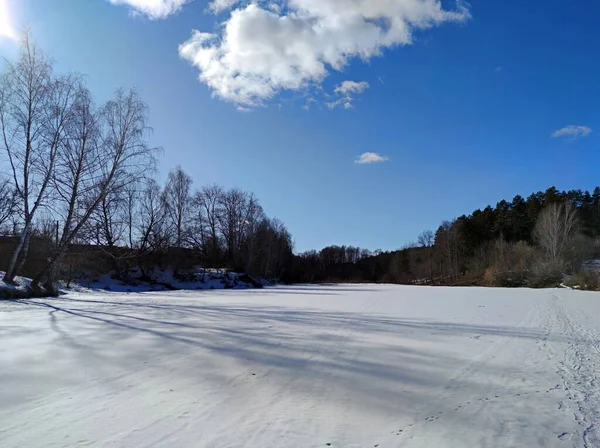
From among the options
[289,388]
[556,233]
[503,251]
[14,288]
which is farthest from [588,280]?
[14,288]

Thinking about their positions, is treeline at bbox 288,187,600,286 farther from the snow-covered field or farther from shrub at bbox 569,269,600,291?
the snow-covered field

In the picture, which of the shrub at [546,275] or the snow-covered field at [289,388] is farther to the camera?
the shrub at [546,275]

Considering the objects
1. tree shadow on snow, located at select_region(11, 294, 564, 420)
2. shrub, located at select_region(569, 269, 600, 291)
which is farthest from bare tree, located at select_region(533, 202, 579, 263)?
tree shadow on snow, located at select_region(11, 294, 564, 420)

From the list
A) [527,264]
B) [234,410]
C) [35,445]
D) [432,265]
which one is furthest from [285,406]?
[432,265]

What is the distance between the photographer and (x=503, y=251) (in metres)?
62.2

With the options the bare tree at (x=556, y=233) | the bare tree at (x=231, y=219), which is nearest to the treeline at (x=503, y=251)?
the bare tree at (x=556, y=233)

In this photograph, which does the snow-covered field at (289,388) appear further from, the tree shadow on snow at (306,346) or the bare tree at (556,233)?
the bare tree at (556,233)

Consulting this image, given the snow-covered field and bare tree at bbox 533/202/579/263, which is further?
bare tree at bbox 533/202/579/263

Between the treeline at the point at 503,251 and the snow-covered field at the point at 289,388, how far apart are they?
43.8 meters

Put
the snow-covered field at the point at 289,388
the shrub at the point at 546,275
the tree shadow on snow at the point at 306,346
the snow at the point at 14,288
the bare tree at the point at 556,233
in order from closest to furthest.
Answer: the snow-covered field at the point at 289,388, the tree shadow on snow at the point at 306,346, the snow at the point at 14,288, the shrub at the point at 546,275, the bare tree at the point at 556,233

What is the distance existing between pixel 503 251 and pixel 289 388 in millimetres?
65736

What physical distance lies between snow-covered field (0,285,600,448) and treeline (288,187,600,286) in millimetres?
43835

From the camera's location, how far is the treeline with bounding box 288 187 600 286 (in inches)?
2088

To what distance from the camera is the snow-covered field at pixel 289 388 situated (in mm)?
3654
